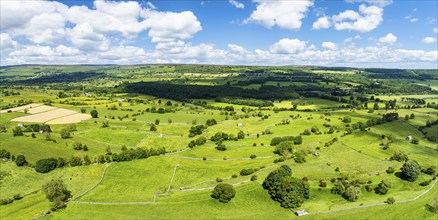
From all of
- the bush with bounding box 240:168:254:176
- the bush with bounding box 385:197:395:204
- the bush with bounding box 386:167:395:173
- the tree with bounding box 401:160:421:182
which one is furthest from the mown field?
the bush with bounding box 240:168:254:176

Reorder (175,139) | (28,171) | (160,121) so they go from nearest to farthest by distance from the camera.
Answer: (28,171)
(175,139)
(160,121)

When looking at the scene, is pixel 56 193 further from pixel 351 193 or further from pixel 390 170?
pixel 390 170

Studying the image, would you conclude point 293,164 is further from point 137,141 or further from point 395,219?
point 137,141

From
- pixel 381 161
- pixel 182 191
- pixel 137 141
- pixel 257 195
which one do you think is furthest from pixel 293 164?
pixel 137 141

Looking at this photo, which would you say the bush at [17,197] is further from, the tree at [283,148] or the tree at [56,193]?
the tree at [283,148]

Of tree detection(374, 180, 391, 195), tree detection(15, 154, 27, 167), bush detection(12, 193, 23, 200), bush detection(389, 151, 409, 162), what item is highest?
tree detection(15, 154, 27, 167)

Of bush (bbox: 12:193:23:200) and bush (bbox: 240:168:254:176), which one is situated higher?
bush (bbox: 240:168:254:176)

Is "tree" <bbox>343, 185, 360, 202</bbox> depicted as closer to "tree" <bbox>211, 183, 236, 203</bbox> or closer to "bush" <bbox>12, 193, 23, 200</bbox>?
"tree" <bbox>211, 183, 236, 203</bbox>
